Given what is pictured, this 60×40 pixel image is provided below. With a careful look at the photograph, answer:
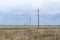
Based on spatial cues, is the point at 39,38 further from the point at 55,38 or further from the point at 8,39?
the point at 8,39

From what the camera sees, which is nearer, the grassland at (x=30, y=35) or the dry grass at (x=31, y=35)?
the dry grass at (x=31, y=35)

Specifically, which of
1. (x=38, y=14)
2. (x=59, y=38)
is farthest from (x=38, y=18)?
(x=59, y=38)

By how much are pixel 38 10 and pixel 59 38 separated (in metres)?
29.0

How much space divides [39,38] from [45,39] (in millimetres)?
1068

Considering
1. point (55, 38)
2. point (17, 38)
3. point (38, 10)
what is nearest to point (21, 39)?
point (17, 38)

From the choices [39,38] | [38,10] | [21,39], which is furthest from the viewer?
[38,10]

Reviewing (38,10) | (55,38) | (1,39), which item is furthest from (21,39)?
(38,10)

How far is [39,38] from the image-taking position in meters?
22.1

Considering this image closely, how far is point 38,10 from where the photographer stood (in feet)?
167

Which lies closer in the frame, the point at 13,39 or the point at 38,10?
the point at 13,39

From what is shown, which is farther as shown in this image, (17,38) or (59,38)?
(59,38)

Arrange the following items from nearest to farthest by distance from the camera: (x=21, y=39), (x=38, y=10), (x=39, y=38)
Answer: (x=21, y=39) < (x=39, y=38) < (x=38, y=10)

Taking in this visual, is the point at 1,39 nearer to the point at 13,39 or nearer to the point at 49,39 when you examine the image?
the point at 13,39

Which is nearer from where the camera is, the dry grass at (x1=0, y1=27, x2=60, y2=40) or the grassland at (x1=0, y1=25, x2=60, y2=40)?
the dry grass at (x1=0, y1=27, x2=60, y2=40)
